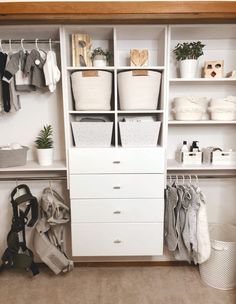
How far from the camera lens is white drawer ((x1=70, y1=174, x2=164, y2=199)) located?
5.98 ft

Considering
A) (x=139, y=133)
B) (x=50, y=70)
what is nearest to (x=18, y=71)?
(x=50, y=70)

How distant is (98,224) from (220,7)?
1.63 m

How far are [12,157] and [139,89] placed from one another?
108 centimetres

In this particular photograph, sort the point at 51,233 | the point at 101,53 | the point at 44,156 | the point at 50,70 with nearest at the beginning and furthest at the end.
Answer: the point at 50,70, the point at 101,53, the point at 44,156, the point at 51,233

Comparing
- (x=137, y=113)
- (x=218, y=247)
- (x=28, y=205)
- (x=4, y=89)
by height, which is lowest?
(x=218, y=247)

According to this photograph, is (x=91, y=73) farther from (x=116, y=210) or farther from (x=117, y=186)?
(x=116, y=210)

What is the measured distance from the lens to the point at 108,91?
1.80 m

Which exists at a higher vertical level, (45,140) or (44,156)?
(45,140)

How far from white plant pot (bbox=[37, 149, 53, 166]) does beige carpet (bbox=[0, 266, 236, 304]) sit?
3.19 feet

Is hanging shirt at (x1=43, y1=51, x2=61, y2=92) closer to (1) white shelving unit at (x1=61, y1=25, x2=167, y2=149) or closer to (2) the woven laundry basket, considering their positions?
(1) white shelving unit at (x1=61, y1=25, x2=167, y2=149)

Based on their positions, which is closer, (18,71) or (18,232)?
(18,71)

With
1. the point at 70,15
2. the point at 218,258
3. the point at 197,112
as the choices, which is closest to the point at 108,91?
the point at 70,15

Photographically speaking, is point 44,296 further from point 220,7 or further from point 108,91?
point 220,7

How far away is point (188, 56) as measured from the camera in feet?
6.09
